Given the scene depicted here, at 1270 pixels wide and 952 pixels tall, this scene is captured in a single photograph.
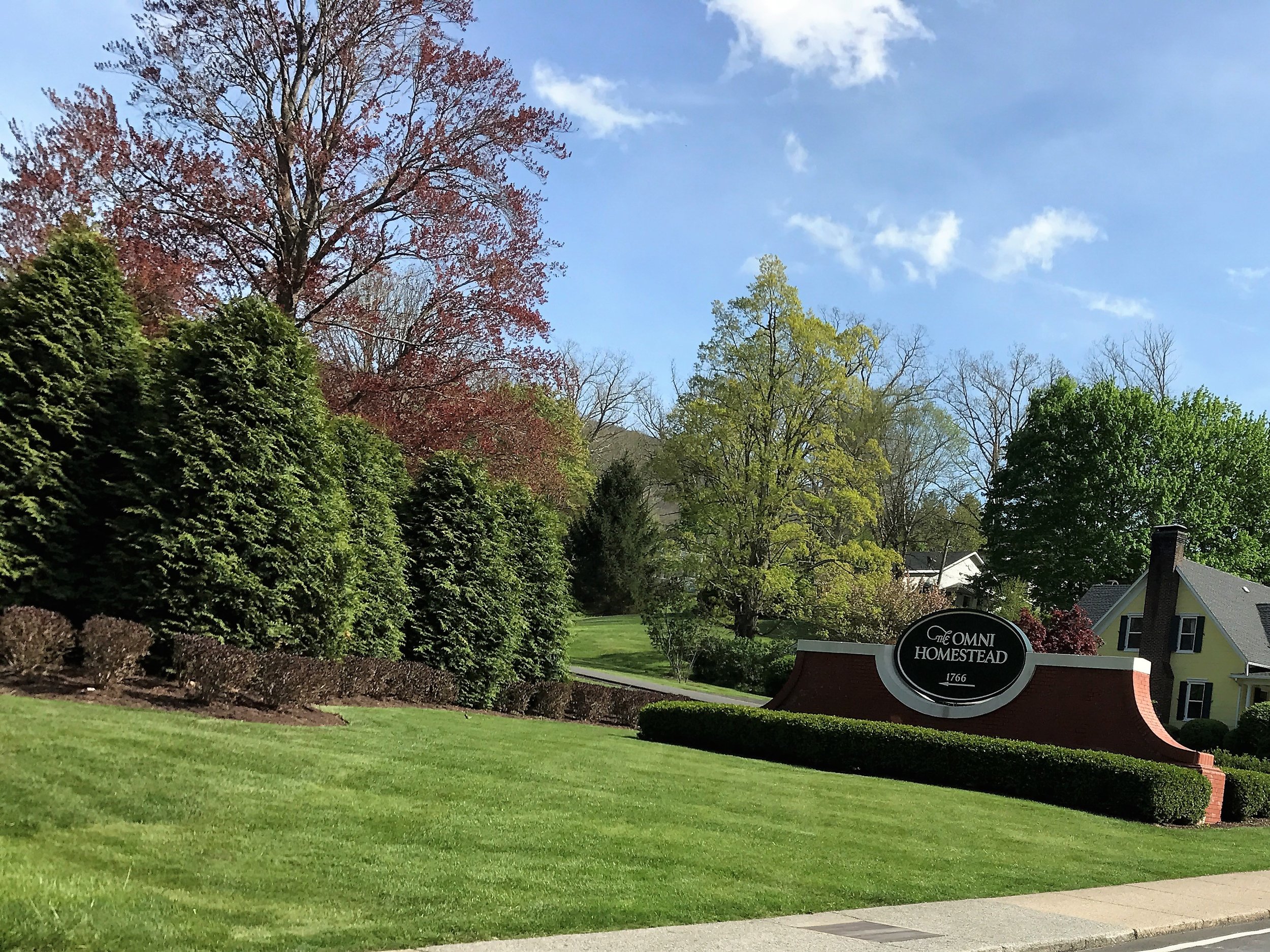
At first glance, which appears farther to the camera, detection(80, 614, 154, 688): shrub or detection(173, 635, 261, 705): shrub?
detection(173, 635, 261, 705): shrub

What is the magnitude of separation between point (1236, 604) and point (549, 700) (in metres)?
32.5

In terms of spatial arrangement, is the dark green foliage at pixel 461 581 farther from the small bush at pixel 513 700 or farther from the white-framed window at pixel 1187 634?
the white-framed window at pixel 1187 634

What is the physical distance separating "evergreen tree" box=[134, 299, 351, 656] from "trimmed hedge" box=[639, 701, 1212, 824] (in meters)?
7.46

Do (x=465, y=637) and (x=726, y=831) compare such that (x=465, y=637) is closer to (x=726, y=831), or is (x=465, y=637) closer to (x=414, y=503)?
(x=414, y=503)

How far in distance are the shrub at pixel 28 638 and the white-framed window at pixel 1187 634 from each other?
39.6m

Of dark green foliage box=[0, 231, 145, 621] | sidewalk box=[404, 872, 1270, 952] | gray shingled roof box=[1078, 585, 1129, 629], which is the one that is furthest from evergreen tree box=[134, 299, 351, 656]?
gray shingled roof box=[1078, 585, 1129, 629]

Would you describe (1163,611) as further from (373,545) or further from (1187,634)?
(373,545)

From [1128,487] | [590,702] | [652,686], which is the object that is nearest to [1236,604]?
[1128,487]

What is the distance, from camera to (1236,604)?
130ft

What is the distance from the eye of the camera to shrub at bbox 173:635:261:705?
11273 millimetres

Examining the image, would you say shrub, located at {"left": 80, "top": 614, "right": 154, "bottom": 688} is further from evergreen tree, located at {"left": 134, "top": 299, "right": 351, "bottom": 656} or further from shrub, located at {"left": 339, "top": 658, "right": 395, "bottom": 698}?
shrub, located at {"left": 339, "top": 658, "right": 395, "bottom": 698}

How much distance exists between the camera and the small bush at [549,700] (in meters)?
19.3

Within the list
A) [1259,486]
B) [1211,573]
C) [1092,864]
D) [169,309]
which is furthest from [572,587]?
[1092,864]

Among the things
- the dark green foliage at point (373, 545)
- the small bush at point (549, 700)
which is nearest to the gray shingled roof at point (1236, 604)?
the small bush at point (549, 700)
